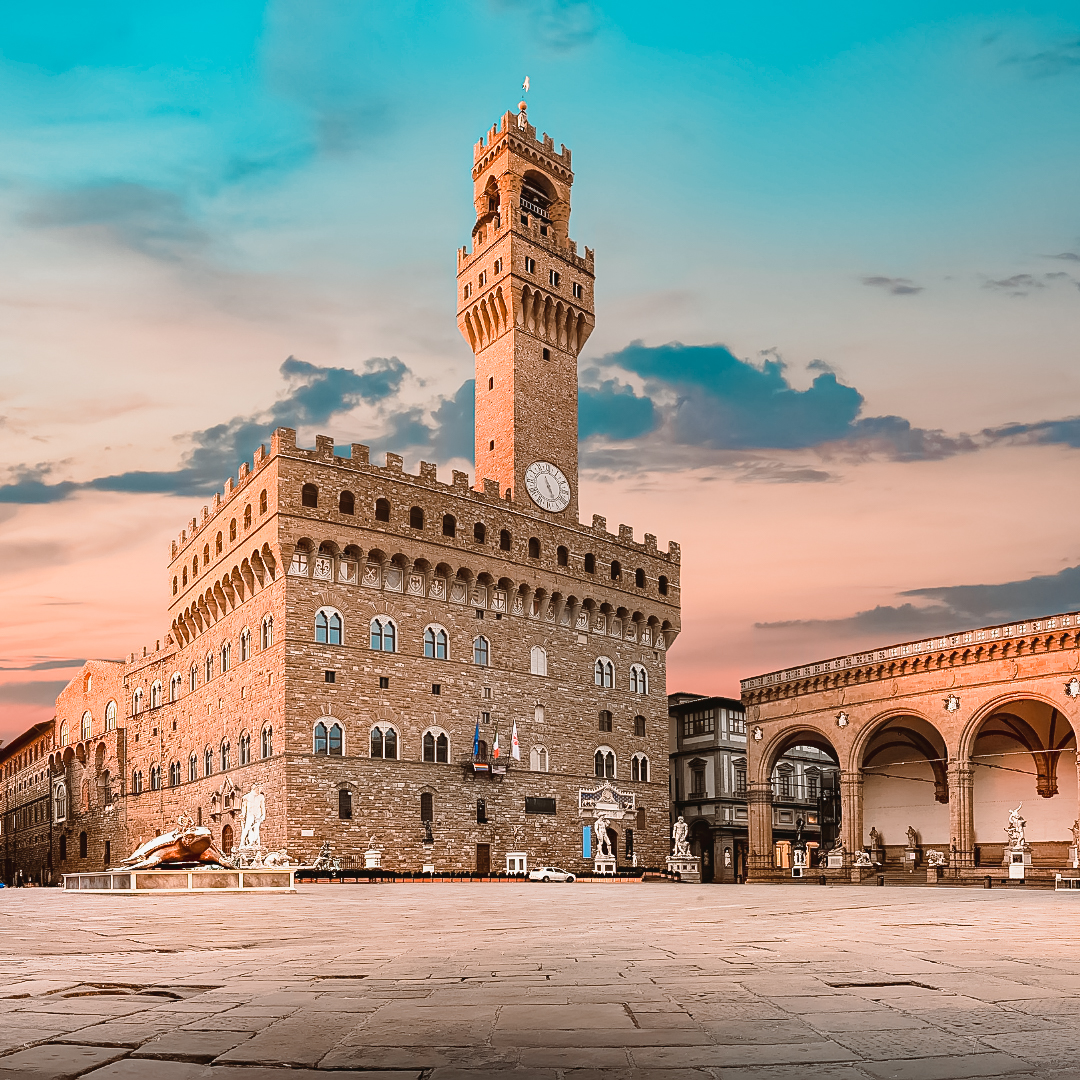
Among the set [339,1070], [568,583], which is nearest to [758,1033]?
[339,1070]

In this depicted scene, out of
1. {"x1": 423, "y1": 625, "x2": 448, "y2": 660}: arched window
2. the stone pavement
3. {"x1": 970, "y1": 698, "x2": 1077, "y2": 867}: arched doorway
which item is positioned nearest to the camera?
the stone pavement

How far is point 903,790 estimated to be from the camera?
49500mm

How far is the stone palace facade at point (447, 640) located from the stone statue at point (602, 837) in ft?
1.82

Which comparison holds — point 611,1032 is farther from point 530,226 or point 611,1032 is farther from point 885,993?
point 530,226

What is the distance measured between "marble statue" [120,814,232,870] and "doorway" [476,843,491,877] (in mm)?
18824

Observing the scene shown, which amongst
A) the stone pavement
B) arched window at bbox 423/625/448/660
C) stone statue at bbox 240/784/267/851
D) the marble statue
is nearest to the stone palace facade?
arched window at bbox 423/625/448/660

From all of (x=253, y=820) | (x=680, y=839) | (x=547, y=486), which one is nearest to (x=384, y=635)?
(x=253, y=820)

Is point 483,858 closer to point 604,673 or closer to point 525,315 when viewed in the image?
point 604,673

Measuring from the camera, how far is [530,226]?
5531 centimetres

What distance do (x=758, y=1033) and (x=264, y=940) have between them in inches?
296

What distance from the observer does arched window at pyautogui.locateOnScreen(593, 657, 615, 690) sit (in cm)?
5197

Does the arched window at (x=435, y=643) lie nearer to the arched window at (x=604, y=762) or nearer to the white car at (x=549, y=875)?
the white car at (x=549, y=875)

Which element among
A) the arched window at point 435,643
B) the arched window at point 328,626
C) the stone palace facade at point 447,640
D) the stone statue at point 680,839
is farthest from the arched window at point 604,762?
the arched window at point 328,626

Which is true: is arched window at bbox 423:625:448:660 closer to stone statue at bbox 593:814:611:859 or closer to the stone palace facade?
the stone palace facade
